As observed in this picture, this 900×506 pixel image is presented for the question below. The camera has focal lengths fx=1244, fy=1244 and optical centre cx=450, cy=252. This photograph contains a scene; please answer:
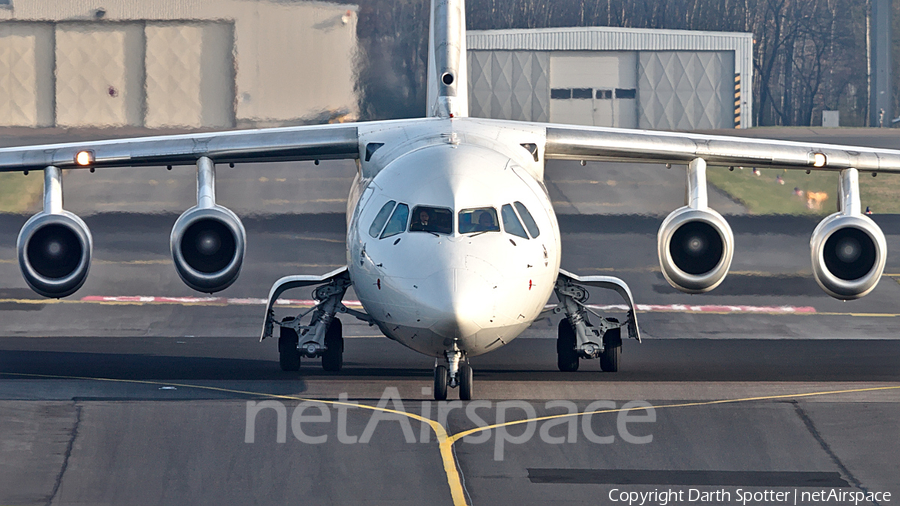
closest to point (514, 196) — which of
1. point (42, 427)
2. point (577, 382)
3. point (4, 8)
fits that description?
point (577, 382)

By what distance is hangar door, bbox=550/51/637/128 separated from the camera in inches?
2234

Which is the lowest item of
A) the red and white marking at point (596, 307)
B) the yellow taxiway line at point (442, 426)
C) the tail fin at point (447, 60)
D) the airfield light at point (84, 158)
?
the yellow taxiway line at point (442, 426)

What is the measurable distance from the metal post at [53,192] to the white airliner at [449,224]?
2cm

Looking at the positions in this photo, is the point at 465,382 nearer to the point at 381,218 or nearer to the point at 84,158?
the point at 381,218

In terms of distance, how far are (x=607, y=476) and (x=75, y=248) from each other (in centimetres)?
890

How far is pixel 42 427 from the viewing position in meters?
14.0

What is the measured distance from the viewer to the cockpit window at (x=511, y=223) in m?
14.5

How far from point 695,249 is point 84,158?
885cm

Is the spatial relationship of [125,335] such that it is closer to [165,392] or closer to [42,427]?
[165,392]

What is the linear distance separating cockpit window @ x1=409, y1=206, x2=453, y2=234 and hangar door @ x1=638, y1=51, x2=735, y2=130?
43249 mm

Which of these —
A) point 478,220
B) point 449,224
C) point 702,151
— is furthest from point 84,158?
point 702,151

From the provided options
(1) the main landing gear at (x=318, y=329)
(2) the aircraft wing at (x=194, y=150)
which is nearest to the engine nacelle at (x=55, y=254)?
(2) the aircraft wing at (x=194, y=150)

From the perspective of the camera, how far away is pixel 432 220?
14.3 m

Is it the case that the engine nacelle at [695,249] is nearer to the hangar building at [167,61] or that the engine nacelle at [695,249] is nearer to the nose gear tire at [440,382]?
the nose gear tire at [440,382]
